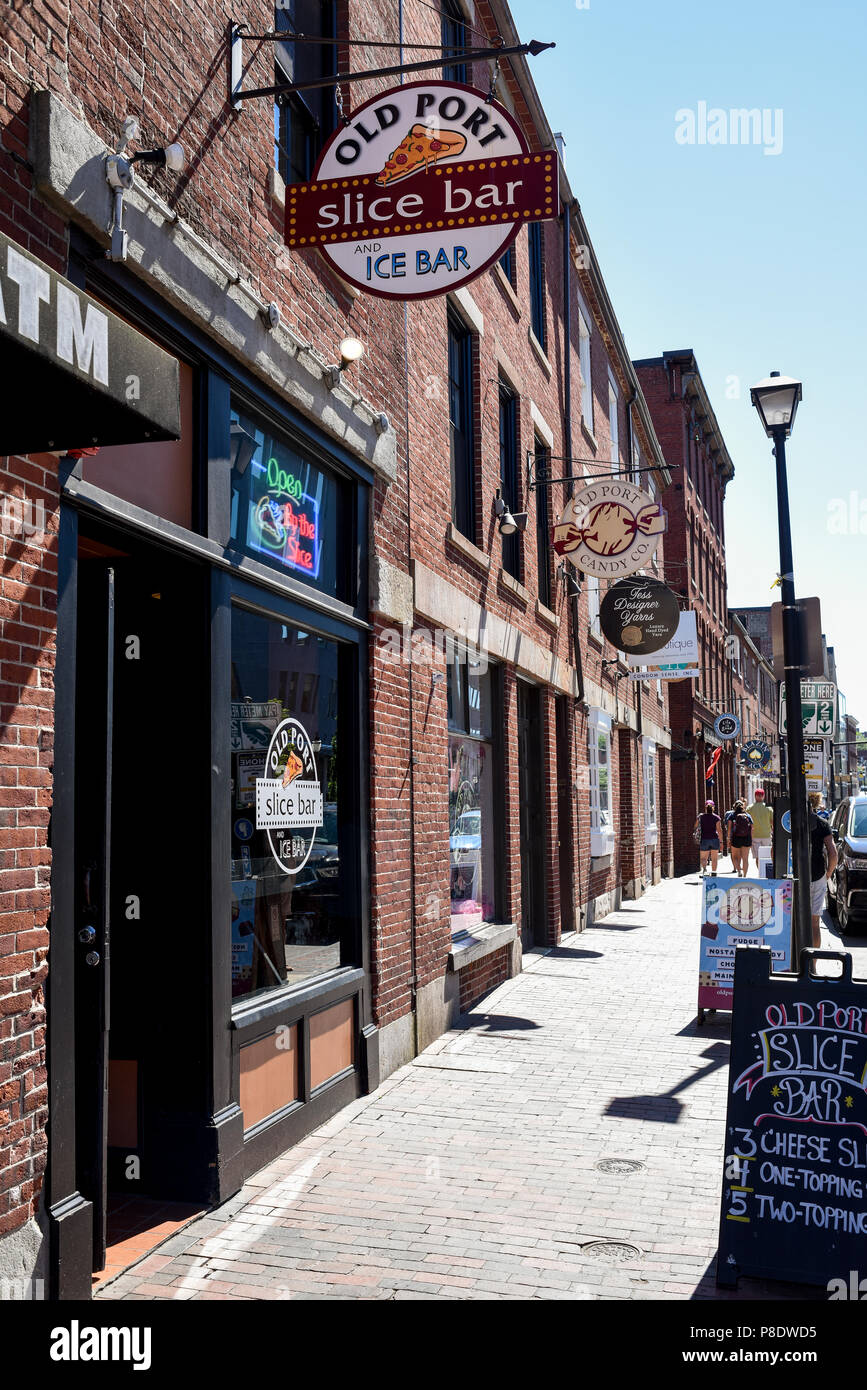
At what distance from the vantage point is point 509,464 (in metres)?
12.9

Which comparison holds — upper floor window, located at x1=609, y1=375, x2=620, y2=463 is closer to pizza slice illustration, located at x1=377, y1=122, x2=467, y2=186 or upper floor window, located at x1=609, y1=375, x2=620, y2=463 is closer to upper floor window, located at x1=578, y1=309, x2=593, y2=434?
upper floor window, located at x1=578, y1=309, x2=593, y2=434

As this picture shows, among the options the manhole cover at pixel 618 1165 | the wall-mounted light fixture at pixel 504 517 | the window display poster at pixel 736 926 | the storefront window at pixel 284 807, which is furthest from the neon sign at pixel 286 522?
the wall-mounted light fixture at pixel 504 517

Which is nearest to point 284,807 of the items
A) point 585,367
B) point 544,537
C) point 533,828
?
point 533,828

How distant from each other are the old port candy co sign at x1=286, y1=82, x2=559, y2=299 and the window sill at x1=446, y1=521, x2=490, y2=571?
13.0ft

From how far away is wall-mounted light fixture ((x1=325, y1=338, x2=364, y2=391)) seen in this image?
6.89 m

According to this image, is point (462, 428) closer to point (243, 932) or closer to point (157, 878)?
point (243, 932)

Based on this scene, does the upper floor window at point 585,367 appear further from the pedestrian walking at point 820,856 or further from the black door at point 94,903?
the black door at point 94,903

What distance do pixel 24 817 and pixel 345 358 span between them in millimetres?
4292

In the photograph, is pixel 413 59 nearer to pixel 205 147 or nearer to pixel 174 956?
pixel 205 147

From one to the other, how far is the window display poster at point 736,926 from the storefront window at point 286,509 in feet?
13.9

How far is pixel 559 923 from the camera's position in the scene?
1469 cm

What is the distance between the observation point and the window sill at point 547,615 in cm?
1359

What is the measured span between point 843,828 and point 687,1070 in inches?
412

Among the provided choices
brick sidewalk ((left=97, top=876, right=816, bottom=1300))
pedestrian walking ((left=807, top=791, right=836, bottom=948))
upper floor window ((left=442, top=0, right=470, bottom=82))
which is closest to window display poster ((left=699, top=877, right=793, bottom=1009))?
brick sidewalk ((left=97, top=876, right=816, bottom=1300))
